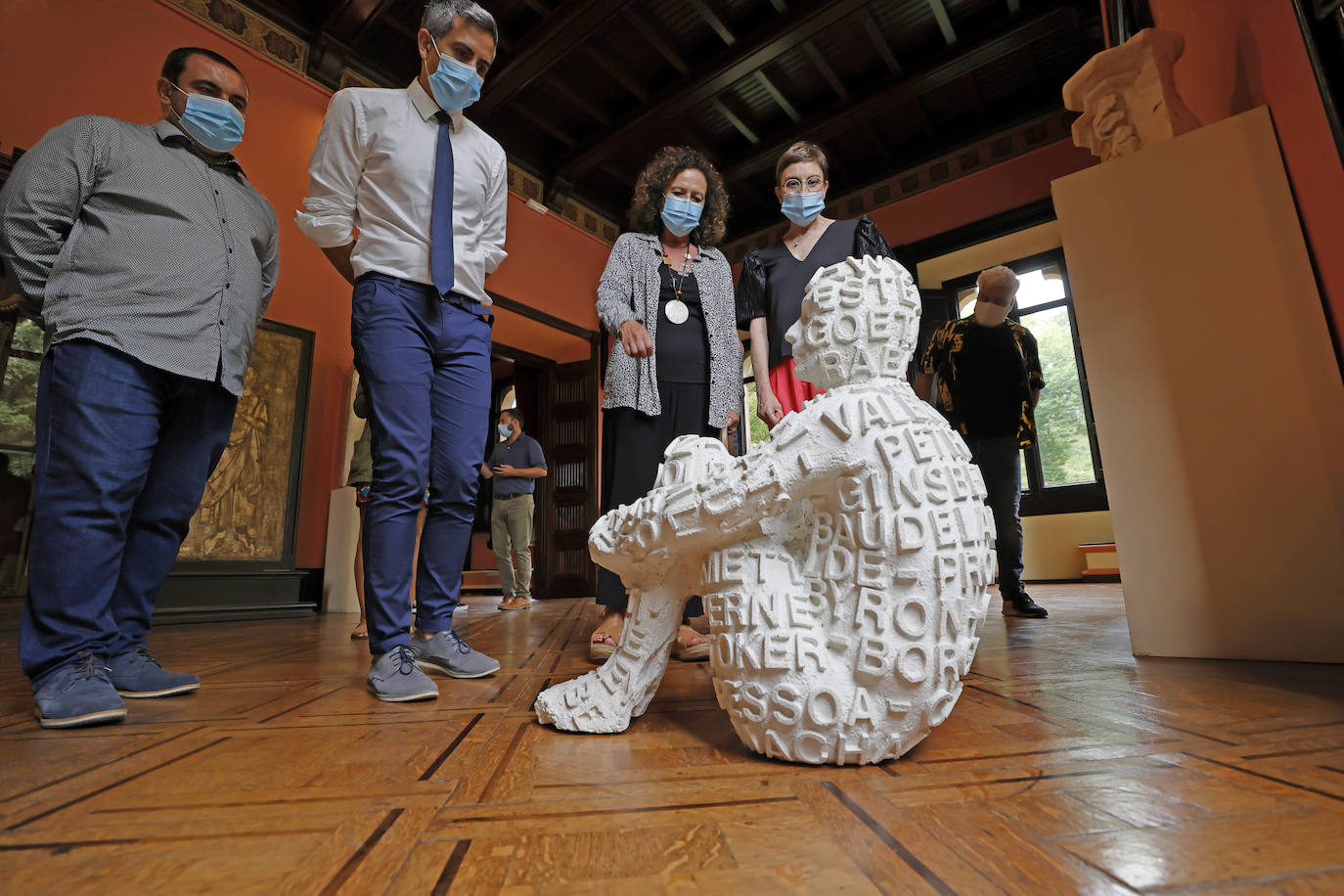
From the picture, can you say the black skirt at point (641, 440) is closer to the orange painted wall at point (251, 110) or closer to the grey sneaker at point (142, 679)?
the grey sneaker at point (142, 679)

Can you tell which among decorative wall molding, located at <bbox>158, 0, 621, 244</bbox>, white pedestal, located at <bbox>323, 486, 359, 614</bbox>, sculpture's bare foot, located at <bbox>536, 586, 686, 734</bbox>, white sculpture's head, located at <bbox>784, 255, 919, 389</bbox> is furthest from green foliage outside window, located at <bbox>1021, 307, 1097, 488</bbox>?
decorative wall molding, located at <bbox>158, 0, 621, 244</bbox>

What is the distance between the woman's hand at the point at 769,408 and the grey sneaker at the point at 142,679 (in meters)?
1.47

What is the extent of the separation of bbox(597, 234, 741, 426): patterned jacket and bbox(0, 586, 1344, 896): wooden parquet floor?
2.95ft

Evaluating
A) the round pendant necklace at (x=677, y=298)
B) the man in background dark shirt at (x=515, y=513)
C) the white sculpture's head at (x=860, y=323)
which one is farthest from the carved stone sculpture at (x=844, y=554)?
the man in background dark shirt at (x=515, y=513)

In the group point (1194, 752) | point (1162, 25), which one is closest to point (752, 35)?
point (1162, 25)

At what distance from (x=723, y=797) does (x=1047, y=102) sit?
7.11 metres

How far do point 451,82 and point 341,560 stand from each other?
144 inches

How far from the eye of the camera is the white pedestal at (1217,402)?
1561 millimetres

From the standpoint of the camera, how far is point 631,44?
212 inches

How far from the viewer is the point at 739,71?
214 inches

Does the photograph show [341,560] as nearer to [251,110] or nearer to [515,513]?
[515,513]

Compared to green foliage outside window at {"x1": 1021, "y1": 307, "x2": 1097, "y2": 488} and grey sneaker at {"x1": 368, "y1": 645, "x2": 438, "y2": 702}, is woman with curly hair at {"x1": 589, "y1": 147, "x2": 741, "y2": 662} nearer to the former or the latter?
grey sneaker at {"x1": 368, "y1": 645, "x2": 438, "y2": 702}

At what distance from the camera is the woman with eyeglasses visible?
1713 mm

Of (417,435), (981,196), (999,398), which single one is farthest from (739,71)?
(417,435)
